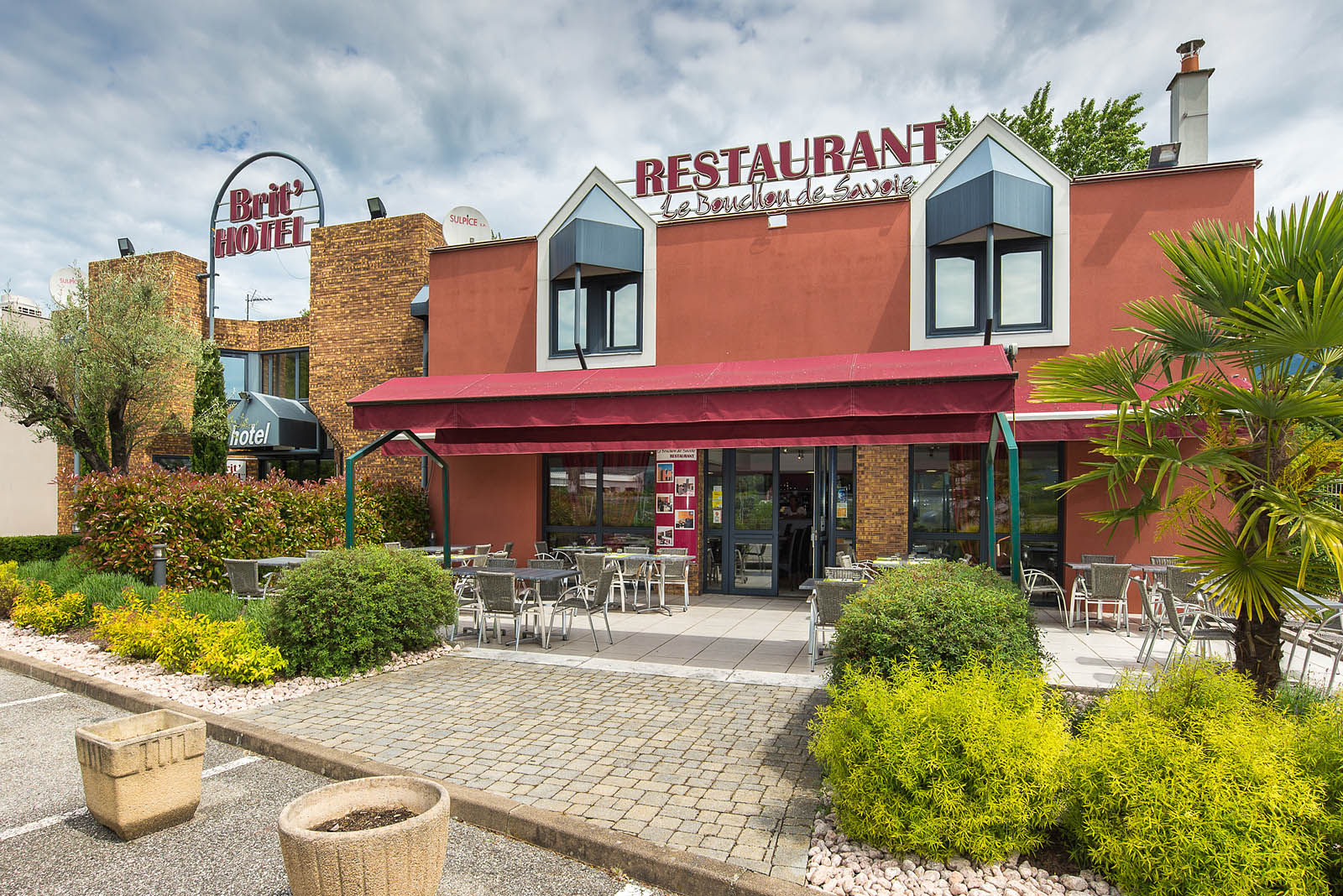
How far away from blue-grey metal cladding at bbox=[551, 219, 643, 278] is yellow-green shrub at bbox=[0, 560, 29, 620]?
9.09m

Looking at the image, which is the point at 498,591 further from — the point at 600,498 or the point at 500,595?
the point at 600,498

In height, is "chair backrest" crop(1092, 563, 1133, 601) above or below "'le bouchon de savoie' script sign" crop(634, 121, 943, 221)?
below

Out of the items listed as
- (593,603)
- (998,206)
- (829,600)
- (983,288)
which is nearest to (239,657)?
(593,603)

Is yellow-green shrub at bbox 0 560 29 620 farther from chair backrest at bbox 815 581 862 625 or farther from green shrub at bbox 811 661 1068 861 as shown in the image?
green shrub at bbox 811 661 1068 861

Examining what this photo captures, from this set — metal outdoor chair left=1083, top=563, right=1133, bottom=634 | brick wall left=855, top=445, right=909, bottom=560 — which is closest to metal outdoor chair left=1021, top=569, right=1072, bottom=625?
metal outdoor chair left=1083, top=563, right=1133, bottom=634

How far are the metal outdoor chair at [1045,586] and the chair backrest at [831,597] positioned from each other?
11.1 ft

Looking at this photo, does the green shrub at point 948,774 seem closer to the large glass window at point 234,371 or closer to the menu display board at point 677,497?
the menu display board at point 677,497

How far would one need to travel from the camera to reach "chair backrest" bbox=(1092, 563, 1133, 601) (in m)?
8.92

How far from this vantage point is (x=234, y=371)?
21.8 metres

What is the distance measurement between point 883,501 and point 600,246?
6388mm

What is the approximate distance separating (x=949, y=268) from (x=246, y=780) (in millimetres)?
10924

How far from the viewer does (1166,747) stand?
122 inches

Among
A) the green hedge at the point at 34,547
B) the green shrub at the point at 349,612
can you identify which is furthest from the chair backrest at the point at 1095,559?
the green hedge at the point at 34,547

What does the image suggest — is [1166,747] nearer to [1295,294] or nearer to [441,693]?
[1295,294]
